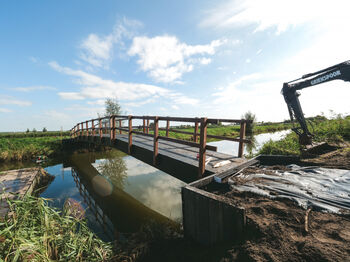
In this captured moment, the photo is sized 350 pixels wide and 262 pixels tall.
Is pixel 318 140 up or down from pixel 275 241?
up

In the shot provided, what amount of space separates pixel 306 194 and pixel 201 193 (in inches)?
63.9

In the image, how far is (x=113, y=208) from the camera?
514 cm

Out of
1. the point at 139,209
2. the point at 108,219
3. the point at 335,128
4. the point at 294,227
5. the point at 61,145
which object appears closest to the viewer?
the point at 294,227

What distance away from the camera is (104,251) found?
2482 millimetres

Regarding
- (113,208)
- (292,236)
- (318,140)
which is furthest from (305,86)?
(113,208)

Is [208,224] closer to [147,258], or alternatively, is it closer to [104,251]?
[147,258]

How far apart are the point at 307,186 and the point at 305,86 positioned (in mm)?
7353

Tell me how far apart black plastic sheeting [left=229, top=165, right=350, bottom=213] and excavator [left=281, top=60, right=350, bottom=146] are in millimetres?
5300

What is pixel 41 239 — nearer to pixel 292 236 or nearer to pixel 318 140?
pixel 292 236

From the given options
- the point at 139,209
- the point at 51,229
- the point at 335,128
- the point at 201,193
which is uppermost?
the point at 335,128

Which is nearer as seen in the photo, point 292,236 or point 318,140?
point 292,236

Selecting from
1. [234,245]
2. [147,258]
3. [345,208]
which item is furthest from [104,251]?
[345,208]

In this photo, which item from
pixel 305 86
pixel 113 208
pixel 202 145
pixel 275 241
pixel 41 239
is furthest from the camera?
pixel 305 86

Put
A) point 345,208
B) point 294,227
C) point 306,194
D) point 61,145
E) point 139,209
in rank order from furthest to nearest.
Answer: point 61,145 < point 139,209 < point 306,194 < point 345,208 < point 294,227
